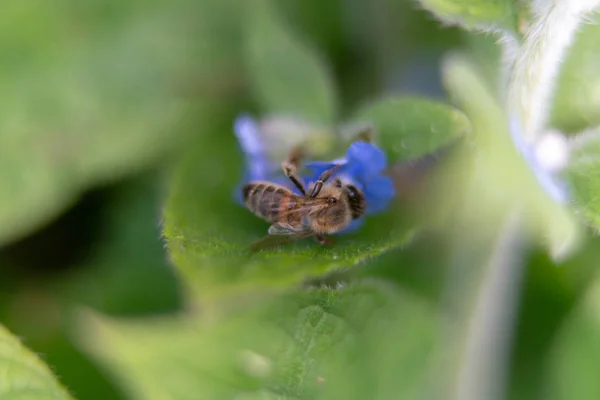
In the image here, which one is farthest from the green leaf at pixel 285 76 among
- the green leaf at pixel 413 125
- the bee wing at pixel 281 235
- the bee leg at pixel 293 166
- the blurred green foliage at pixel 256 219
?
the bee wing at pixel 281 235

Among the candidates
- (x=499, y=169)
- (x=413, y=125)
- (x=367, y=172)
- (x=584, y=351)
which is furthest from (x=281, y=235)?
(x=584, y=351)

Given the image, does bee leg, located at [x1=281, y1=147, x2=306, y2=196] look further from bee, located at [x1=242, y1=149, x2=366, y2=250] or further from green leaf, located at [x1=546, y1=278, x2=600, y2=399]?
green leaf, located at [x1=546, y1=278, x2=600, y2=399]

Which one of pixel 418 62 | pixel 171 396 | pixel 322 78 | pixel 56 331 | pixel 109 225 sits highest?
pixel 418 62

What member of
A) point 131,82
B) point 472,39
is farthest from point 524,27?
point 131,82

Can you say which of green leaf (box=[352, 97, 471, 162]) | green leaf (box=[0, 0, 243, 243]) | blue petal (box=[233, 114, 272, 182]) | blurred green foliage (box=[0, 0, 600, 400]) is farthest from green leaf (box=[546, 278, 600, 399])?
green leaf (box=[0, 0, 243, 243])

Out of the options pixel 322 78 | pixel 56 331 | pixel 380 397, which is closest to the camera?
pixel 380 397

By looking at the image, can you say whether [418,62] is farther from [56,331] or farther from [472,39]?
[56,331]

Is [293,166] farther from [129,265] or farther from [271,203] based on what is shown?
[129,265]

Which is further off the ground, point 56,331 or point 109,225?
point 109,225
